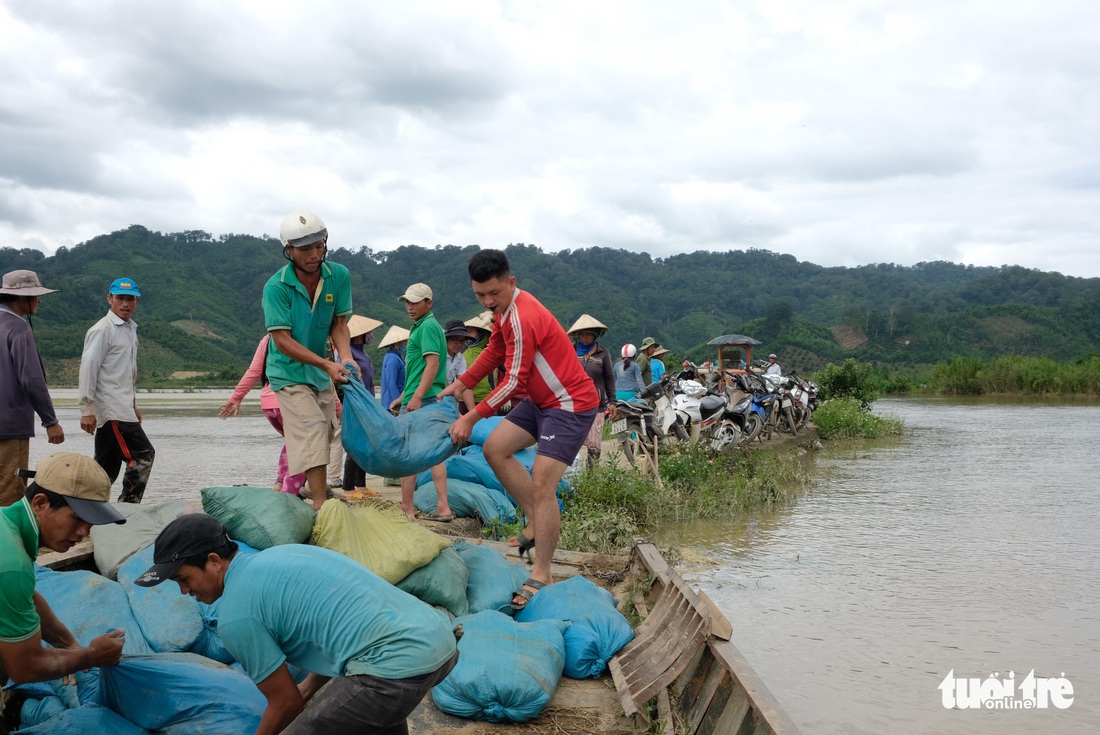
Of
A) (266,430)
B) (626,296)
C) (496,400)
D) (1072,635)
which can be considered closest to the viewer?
(496,400)

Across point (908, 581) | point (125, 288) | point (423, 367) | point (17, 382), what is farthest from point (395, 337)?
point (908, 581)

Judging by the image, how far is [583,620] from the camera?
12.1 ft

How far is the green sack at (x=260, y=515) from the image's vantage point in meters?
3.90

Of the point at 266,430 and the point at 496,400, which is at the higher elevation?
the point at 496,400

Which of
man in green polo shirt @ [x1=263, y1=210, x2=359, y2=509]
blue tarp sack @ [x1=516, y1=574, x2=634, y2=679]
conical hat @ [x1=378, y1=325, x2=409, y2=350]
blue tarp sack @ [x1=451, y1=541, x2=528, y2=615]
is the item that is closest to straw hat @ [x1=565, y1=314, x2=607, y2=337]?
conical hat @ [x1=378, y1=325, x2=409, y2=350]

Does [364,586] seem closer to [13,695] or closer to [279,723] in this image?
[279,723]

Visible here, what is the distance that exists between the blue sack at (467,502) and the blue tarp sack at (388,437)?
76.7 inches

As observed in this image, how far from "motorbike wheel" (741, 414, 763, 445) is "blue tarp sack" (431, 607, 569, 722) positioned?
27.8 ft

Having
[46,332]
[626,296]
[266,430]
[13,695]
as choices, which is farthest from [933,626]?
[626,296]

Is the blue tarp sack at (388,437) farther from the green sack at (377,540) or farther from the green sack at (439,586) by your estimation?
the green sack at (439,586)

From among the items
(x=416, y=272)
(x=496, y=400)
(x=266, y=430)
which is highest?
(x=416, y=272)

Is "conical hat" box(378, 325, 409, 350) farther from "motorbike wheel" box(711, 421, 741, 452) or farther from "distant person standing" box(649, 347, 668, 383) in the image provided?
"distant person standing" box(649, 347, 668, 383)

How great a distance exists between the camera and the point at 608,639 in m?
3.62

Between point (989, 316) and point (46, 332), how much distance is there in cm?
5287
